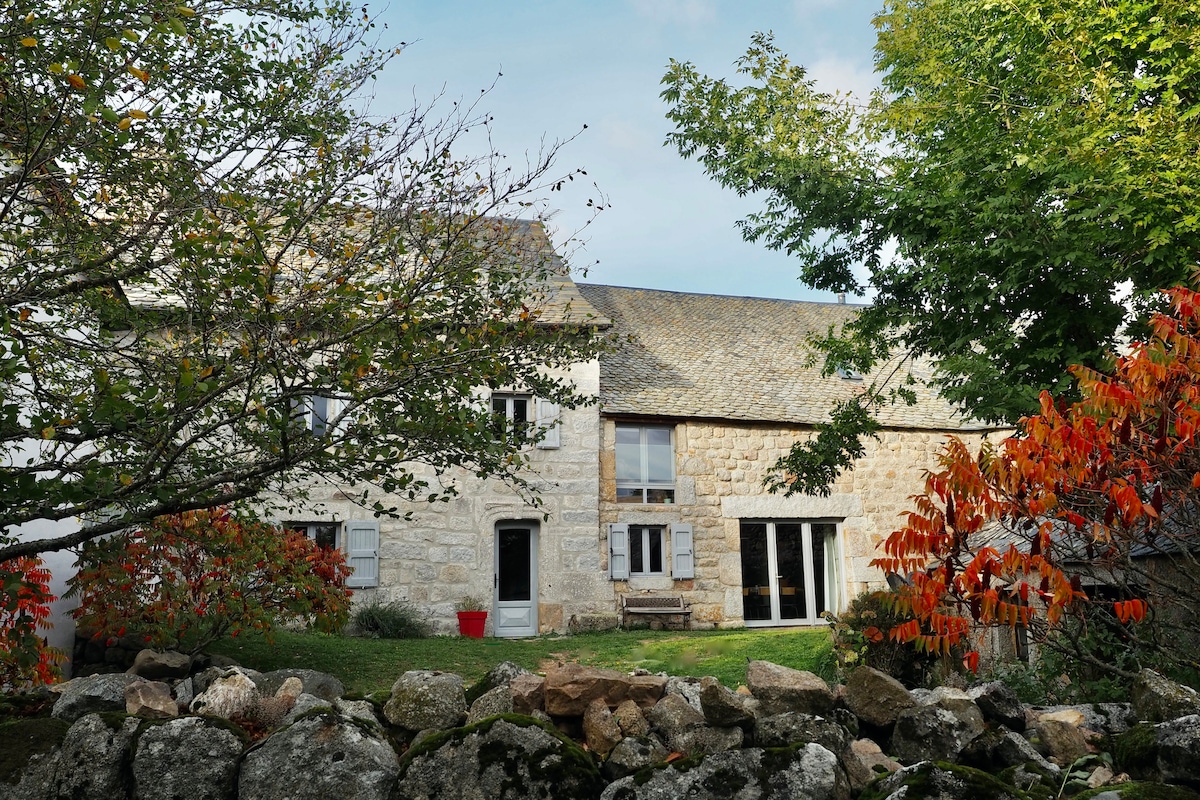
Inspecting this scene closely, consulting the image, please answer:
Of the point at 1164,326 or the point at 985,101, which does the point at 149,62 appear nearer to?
the point at 1164,326

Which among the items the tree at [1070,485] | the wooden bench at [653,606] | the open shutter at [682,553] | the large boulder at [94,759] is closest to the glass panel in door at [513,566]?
the wooden bench at [653,606]

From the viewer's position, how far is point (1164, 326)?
16.2 ft

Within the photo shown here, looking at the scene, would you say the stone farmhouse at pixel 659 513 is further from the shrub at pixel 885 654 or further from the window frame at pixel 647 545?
the shrub at pixel 885 654

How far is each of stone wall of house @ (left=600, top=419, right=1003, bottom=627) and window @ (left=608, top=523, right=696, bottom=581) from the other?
0.15m

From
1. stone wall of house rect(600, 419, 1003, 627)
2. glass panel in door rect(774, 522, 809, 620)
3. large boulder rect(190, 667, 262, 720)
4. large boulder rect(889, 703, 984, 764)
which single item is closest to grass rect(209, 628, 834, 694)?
stone wall of house rect(600, 419, 1003, 627)

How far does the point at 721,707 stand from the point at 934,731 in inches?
50.4

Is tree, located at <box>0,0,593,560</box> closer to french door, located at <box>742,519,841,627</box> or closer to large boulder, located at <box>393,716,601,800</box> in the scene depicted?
large boulder, located at <box>393,716,601,800</box>

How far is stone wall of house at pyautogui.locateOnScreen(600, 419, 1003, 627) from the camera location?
17812 millimetres

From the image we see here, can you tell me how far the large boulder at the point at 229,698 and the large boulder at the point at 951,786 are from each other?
3.37 m

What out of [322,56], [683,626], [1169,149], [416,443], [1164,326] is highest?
[322,56]

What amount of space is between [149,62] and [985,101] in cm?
815

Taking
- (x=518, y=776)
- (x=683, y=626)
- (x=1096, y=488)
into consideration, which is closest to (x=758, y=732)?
(x=518, y=776)

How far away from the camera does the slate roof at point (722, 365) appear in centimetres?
→ 1877

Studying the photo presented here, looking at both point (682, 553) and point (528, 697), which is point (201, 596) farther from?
point (682, 553)
